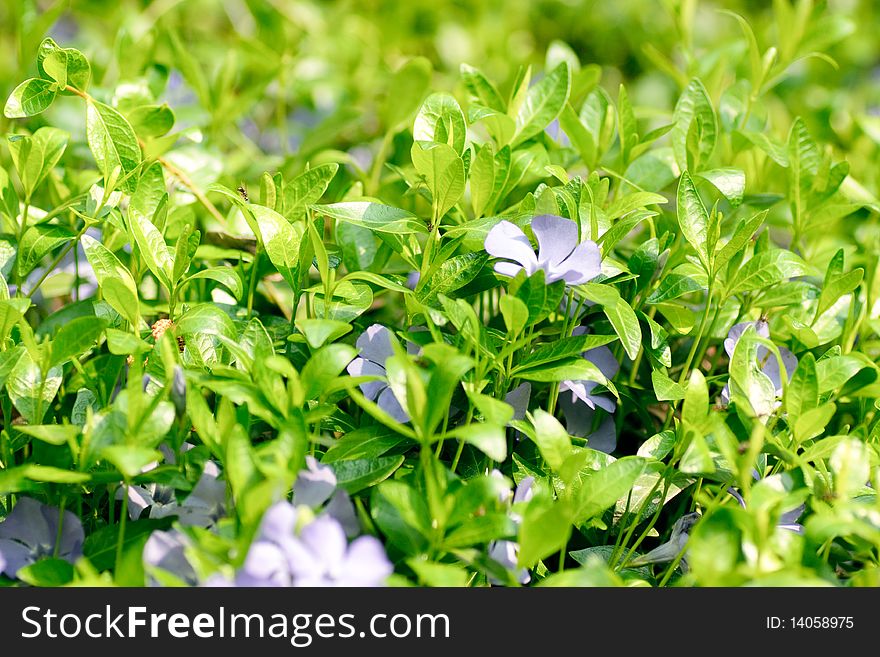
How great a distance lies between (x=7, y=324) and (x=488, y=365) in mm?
536

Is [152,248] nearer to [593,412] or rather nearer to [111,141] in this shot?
[111,141]

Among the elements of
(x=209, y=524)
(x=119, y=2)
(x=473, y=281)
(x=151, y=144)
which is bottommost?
(x=209, y=524)

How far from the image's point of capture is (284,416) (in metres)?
0.87

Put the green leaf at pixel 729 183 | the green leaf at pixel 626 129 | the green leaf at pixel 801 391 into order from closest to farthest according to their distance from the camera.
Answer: the green leaf at pixel 801 391
the green leaf at pixel 729 183
the green leaf at pixel 626 129

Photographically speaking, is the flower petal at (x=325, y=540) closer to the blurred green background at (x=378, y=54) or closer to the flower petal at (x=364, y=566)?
the flower petal at (x=364, y=566)

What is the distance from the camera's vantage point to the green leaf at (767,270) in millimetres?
1042

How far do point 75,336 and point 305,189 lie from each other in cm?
35

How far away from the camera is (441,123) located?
1.09 metres

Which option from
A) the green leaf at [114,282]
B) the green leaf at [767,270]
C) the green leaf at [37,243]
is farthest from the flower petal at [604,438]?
the green leaf at [37,243]

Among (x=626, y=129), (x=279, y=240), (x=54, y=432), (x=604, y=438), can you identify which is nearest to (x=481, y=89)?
(x=626, y=129)

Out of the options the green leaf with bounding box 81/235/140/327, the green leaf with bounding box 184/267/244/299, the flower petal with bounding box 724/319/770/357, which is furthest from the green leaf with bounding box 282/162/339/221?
the flower petal with bounding box 724/319/770/357

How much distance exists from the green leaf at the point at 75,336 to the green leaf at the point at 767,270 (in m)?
0.73
